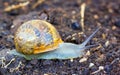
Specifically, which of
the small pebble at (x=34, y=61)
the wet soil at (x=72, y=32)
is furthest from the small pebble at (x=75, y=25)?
the small pebble at (x=34, y=61)

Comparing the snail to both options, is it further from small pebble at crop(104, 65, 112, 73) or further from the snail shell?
small pebble at crop(104, 65, 112, 73)

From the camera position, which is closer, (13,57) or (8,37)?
(13,57)

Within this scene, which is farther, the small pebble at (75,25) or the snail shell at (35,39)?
the small pebble at (75,25)

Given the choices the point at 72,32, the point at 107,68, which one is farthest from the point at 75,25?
the point at 107,68

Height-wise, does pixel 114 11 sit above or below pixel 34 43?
above

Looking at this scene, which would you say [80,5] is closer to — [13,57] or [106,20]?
[106,20]

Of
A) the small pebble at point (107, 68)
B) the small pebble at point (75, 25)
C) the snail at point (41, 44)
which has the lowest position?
the small pebble at point (107, 68)

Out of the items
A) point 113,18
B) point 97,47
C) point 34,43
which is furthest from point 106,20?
point 34,43

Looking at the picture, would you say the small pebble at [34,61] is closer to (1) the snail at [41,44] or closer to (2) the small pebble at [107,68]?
(1) the snail at [41,44]
